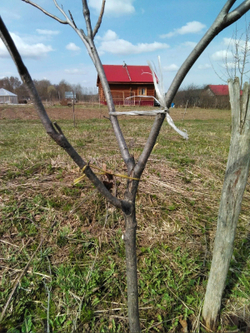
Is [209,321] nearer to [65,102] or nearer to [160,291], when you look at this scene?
[160,291]

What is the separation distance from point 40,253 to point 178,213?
5.53 feet

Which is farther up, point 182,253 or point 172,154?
point 172,154

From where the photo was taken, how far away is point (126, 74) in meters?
27.4

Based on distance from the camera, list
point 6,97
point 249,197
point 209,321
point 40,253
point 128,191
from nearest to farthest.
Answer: point 128,191, point 209,321, point 40,253, point 249,197, point 6,97

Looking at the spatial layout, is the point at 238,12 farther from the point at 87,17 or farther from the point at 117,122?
the point at 87,17

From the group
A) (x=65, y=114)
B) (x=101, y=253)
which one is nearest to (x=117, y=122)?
(x=101, y=253)

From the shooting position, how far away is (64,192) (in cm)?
289

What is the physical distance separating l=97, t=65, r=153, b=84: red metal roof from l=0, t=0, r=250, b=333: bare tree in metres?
26.4

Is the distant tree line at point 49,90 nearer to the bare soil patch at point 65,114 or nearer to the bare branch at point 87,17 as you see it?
the bare soil patch at point 65,114

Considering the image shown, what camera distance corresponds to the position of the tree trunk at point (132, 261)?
1.03 metres

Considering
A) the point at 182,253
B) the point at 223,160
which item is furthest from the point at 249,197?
the point at 182,253

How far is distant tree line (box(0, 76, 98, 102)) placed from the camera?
37588mm

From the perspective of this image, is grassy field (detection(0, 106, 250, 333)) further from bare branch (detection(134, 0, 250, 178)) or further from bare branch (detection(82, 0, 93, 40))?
bare branch (detection(82, 0, 93, 40))

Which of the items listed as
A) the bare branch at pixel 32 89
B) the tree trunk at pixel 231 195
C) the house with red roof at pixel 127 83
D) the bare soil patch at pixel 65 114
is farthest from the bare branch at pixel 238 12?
the house with red roof at pixel 127 83
